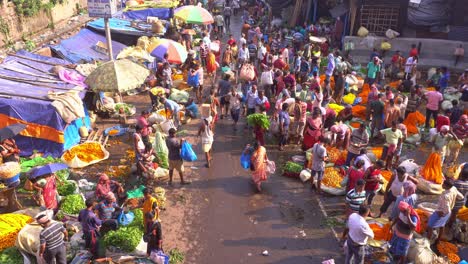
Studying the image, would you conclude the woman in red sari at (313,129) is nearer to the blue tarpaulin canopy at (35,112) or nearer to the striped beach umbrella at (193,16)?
the blue tarpaulin canopy at (35,112)

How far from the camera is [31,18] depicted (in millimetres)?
18375

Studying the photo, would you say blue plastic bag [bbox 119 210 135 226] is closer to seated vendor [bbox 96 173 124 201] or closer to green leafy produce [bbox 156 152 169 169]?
seated vendor [bbox 96 173 124 201]

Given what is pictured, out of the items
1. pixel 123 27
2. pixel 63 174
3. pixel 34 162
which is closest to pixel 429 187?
pixel 63 174

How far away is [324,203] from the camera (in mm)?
10438

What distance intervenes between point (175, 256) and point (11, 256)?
3.18 meters

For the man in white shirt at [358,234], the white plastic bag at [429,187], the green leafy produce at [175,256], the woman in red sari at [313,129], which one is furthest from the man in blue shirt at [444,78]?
the green leafy produce at [175,256]

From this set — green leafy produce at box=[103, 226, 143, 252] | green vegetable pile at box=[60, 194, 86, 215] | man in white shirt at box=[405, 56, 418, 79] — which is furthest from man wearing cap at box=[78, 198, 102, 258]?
man in white shirt at box=[405, 56, 418, 79]

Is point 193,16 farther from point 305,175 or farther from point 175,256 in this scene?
point 175,256

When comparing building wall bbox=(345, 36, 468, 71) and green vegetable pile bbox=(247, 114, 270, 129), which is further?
building wall bbox=(345, 36, 468, 71)

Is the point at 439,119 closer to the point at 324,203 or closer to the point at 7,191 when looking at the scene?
the point at 324,203

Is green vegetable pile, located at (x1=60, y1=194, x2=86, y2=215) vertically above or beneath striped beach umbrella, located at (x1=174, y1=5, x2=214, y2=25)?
beneath

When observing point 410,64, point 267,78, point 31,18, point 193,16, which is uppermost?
point 193,16

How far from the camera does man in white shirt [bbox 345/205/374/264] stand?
287 inches

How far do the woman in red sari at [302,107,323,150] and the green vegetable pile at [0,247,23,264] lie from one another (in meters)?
8.03
